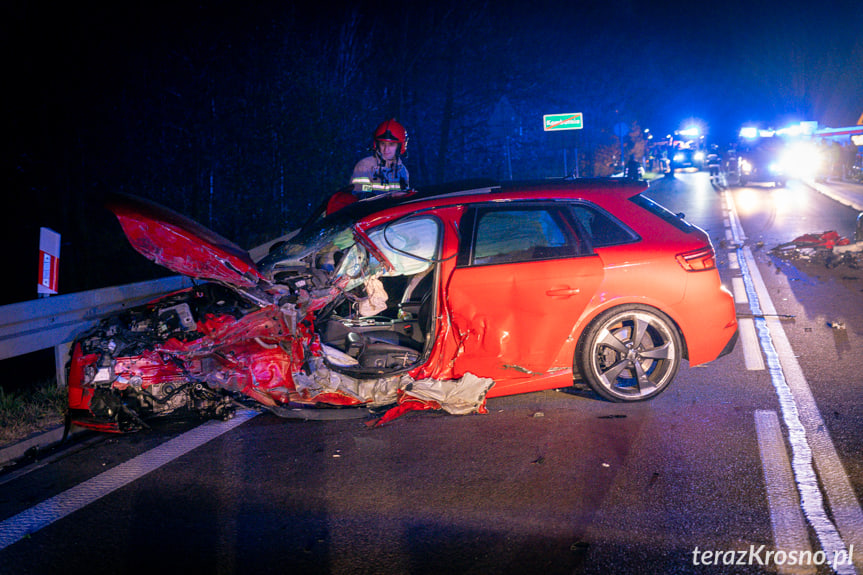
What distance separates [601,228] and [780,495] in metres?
→ 2.29

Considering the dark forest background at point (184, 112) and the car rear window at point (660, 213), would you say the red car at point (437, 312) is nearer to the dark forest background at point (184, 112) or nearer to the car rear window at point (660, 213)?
the car rear window at point (660, 213)

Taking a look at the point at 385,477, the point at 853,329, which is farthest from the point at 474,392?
the point at 853,329

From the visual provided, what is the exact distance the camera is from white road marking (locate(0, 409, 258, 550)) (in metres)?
3.64

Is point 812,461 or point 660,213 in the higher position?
point 660,213

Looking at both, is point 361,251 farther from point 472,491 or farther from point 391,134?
point 391,134

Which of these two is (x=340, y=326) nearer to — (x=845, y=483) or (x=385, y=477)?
(x=385, y=477)

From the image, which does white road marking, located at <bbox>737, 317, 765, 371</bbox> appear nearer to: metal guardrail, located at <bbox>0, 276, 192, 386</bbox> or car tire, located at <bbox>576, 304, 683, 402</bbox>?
car tire, located at <bbox>576, 304, 683, 402</bbox>

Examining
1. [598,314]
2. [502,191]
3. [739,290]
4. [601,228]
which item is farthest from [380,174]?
[739,290]

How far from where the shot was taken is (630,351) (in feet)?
16.9

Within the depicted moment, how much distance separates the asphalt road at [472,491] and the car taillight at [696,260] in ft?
3.20

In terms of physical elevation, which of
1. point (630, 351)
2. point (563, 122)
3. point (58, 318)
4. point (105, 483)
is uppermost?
point (563, 122)

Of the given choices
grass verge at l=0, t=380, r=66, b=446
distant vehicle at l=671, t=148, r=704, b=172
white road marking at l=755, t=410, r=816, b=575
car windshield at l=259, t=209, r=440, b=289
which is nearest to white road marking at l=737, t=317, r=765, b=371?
white road marking at l=755, t=410, r=816, b=575

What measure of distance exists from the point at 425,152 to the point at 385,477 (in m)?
25.1

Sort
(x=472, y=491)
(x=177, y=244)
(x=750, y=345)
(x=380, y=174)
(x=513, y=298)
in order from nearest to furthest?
(x=472, y=491), (x=177, y=244), (x=513, y=298), (x=750, y=345), (x=380, y=174)
